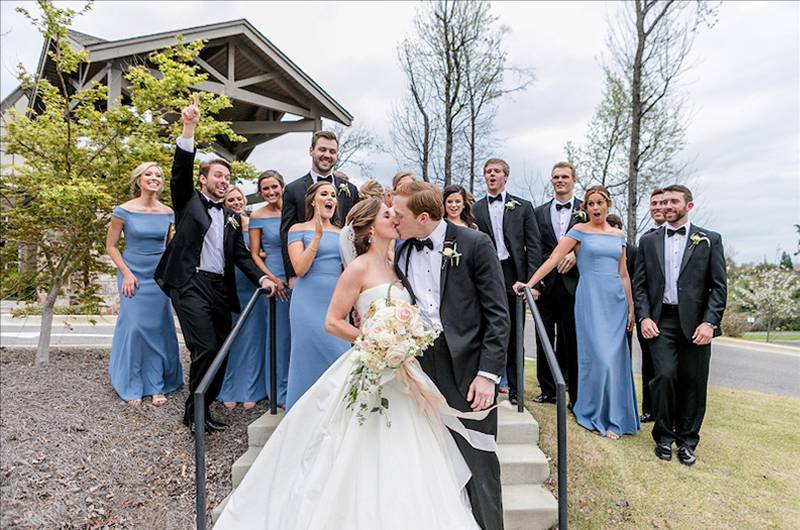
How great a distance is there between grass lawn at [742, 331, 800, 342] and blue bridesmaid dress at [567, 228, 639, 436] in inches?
282

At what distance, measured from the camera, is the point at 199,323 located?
4.54 metres

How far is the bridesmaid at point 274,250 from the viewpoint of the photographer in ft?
16.4

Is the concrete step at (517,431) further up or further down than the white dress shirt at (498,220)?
further down

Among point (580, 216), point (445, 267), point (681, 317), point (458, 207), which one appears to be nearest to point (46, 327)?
point (458, 207)

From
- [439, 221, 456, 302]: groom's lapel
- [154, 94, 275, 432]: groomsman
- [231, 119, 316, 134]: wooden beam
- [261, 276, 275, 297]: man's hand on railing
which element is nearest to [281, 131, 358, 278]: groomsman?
[261, 276, 275, 297]: man's hand on railing

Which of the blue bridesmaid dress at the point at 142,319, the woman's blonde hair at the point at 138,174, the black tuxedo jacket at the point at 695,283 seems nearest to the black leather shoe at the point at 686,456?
the black tuxedo jacket at the point at 695,283

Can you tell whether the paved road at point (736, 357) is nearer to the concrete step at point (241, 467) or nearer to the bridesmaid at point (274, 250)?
the bridesmaid at point (274, 250)

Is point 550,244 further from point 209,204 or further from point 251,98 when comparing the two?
point 251,98

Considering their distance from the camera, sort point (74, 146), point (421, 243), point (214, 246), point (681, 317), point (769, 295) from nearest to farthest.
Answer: point (421, 243), point (681, 317), point (214, 246), point (74, 146), point (769, 295)

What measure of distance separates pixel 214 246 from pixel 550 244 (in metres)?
3.49

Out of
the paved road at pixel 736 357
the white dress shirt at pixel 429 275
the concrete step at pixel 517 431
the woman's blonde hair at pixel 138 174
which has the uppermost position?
the woman's blonde hair at pixel 138 174

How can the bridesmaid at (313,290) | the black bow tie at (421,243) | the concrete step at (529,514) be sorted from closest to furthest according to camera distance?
the black bow tie at (421,243)
the concrete step at (529,514)
the bridesmaid at (313,290)

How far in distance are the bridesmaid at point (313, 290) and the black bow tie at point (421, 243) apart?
1.25 m

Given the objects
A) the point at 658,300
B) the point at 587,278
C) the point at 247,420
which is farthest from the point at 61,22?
the point at 658,300
